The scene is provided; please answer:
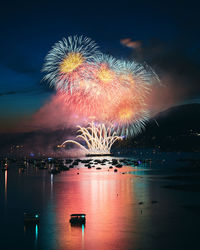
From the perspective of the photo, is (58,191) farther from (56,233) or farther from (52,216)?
(56,233)

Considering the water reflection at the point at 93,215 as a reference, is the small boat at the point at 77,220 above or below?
above

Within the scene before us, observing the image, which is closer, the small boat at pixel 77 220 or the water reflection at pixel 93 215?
the water reflection at pixel 93 215

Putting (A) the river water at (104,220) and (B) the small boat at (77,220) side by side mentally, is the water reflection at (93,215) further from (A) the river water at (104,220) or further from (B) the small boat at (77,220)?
(B) the small boat at (77,220)

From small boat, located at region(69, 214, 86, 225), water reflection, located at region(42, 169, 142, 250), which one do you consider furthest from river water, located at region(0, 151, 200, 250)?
small boat, located at region(69, 214, 86, 225)

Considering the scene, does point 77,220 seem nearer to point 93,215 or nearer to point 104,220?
point 104,220

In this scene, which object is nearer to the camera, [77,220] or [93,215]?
[77,220]

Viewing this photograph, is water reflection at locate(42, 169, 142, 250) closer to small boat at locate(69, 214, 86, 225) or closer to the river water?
the river water

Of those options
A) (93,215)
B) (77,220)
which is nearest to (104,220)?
(93,215)

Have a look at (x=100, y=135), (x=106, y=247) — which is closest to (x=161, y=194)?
(x=106, y=247)

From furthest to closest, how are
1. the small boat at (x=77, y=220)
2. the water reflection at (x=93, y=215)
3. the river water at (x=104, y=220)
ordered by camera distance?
the small boat at (x=77, y=220) < the water reflection at (x=93, y=215) < the river water at (x=104, y=220)

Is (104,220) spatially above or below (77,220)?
below

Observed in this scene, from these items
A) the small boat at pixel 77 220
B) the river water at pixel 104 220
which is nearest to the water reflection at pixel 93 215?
the river water at pixel 104 220

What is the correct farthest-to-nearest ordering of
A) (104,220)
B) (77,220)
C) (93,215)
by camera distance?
(93,215) → (104,220) → (77,220)
